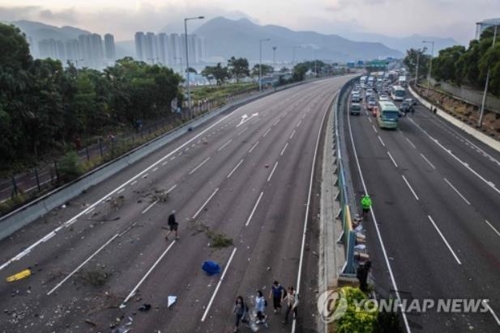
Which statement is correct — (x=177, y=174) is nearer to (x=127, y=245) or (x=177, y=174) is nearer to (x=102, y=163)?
(x=102, y=163)

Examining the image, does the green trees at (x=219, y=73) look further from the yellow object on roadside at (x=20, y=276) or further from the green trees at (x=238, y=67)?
the yellow object on roadside at (x=20, y=276)

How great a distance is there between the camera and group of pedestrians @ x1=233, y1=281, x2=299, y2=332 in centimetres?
1323

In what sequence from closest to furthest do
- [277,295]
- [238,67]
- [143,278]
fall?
[277,295] < [143,278] < [238,67]

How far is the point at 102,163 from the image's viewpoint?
1213 inches

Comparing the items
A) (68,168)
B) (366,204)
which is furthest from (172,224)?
(68,168)

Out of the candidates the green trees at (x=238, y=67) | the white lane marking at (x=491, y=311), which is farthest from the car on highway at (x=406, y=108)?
the green trees at (x=238, y=67)

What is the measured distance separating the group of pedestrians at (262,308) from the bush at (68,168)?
1752 centimetres

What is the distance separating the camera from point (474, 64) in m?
53.0

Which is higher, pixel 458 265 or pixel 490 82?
pixel 490 82

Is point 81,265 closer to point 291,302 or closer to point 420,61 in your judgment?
point 291,302

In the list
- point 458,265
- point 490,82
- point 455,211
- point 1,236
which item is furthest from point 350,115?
point 1,236

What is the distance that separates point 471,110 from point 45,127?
176ft

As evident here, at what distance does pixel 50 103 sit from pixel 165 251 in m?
21.8

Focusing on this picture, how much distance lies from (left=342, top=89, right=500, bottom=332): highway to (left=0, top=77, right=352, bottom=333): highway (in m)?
3.63
